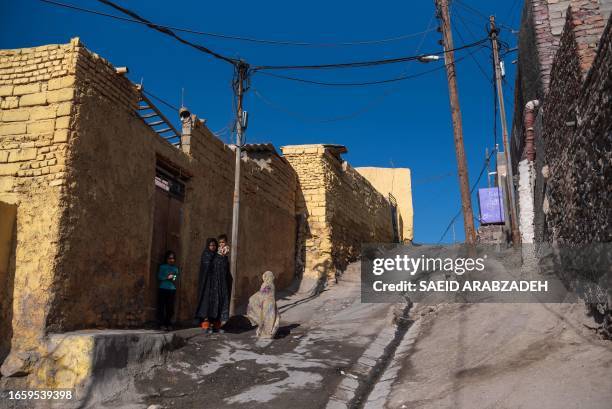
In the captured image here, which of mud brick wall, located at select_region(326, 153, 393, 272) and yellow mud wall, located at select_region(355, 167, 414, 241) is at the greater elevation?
yellow mud wall, located at select_region(355, 167, 414, 241)

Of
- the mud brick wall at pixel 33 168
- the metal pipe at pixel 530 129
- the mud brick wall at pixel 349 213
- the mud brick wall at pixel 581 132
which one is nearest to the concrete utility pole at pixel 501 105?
the metal pipe at pixel 530 129

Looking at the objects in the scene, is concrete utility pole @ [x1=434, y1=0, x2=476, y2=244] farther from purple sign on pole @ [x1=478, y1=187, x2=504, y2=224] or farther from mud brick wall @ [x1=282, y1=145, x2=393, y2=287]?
purple sign on pole @ [x1=478, y1=187, x2=504, y2=224]

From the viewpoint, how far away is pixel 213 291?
24.7ft

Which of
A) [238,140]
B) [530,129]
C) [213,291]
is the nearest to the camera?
[213,291]

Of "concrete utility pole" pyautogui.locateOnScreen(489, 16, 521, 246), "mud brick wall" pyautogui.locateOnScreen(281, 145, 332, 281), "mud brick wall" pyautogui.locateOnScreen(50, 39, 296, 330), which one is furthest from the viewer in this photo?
"mud brick wall" pyautogui.locateOnScreen(281, 145, 332, 281)

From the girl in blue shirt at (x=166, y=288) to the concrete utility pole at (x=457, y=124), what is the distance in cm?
628

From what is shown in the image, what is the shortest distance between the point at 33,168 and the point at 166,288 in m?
2.52

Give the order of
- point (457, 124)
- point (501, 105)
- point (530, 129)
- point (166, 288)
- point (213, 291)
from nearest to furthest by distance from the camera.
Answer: point (166, 288), point (213, 291), point (530, 129), point (457, 124), point (501, 105)

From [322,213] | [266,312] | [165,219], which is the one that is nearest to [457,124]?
[322,213]

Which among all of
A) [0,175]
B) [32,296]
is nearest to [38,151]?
[0,175]

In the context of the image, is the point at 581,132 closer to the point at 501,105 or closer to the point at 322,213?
the point at 501,105

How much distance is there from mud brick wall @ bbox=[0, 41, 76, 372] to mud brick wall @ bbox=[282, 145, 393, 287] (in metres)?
8.18

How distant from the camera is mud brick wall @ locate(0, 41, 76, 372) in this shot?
5.21 metres

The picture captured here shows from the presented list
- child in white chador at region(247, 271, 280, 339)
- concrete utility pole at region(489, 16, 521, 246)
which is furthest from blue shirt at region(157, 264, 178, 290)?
concrete utility pole at region(489, 16, 521, 246)
